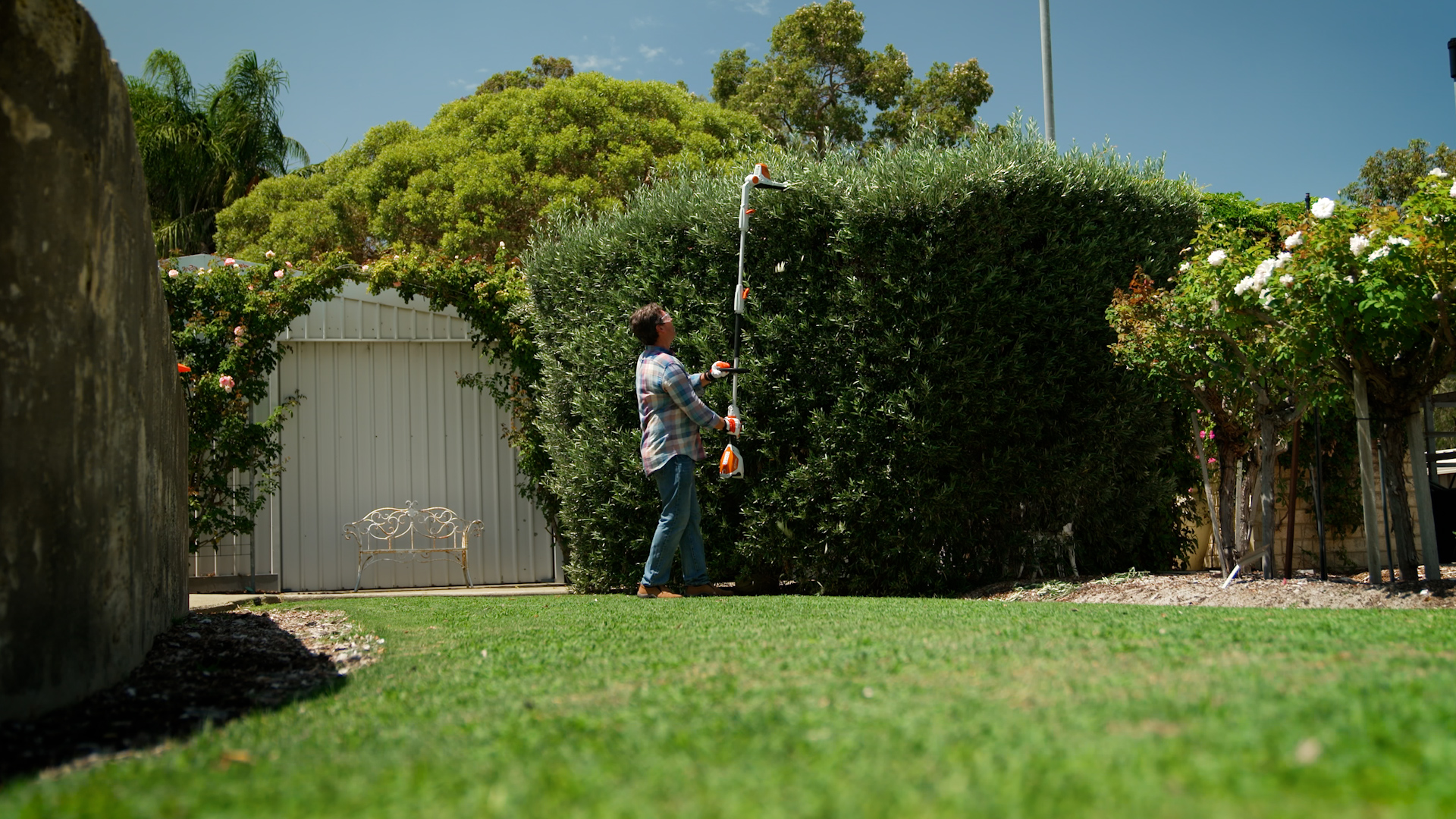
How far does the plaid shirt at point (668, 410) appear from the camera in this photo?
6.84 metres

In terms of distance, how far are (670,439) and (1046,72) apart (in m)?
7.52

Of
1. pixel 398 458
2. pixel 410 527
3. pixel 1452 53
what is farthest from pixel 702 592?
pixel 1452 53

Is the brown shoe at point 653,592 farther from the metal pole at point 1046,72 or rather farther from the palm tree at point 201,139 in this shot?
the palm tree at point 201,139

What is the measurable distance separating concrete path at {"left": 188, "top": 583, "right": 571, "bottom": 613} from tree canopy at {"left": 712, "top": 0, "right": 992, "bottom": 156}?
1839 cm

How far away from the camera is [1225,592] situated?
5.89 metres

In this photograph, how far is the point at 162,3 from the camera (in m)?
16.2

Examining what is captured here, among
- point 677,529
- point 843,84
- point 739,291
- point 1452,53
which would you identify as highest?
point 843,84

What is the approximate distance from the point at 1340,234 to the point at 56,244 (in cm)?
577

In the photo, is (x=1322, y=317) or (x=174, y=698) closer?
(x=174, y=698)

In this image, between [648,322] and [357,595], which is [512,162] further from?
[648,322]

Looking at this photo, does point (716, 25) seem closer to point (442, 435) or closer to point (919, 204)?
point (442, 435)

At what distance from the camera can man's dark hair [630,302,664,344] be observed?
711 centimetres

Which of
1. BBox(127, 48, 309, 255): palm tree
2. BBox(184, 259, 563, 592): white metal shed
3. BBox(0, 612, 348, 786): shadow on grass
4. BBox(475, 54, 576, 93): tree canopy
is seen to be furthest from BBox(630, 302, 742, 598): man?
BBox(127, 48, 309, 255): palm tree

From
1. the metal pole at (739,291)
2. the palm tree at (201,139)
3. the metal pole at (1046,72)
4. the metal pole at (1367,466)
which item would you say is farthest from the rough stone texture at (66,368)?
the palm tree at (201,139)
